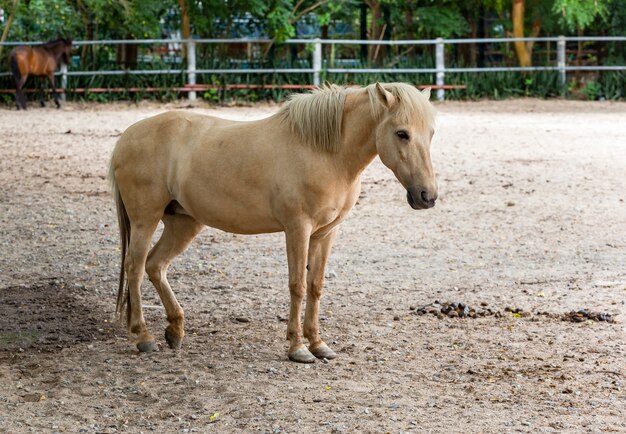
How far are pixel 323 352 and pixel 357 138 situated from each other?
1.19m

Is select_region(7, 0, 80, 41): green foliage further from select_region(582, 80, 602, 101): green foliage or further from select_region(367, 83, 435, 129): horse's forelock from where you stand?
select_region(367, 83, 435, 129): horse's forelock

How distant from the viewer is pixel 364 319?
5824 millimetres

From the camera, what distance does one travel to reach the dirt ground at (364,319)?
4.17m

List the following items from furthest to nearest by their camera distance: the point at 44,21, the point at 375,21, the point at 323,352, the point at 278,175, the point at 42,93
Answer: the point at 375,21 → the point at 44,21 → the point at 42,93 → the point at 323,352 → the point at 278,175

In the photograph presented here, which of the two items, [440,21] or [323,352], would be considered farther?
[440,21]

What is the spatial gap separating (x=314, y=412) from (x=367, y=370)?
721 millimetres

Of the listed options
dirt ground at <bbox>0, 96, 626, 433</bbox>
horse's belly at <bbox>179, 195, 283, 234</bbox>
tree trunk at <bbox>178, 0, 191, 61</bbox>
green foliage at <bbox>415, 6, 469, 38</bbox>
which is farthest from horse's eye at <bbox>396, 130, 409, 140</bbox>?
green foliage at <bbox>415, 6, 469, 38</bbox>

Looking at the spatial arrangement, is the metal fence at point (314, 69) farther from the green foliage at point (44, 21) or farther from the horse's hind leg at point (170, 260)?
the horse's hind leg at point (170, 260)

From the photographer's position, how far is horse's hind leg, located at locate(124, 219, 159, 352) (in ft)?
17.2

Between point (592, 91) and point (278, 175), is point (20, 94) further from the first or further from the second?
point (278, 175)

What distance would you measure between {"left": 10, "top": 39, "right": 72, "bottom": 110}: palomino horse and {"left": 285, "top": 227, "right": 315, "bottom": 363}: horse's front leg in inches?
579

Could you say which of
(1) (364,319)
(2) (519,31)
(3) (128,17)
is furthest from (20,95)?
(1) (364,319)

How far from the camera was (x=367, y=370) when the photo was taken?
188 inches

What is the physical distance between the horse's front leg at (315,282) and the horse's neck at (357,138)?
1.46 ft
